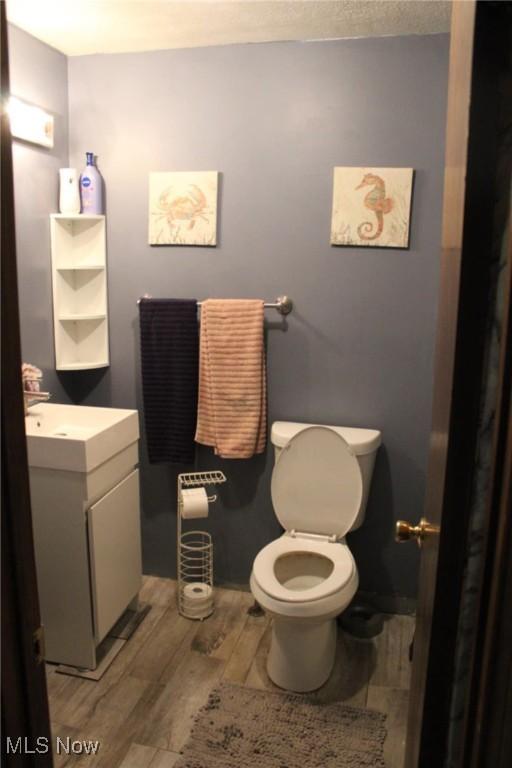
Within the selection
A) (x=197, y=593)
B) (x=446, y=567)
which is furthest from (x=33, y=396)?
(x=446, y=567)

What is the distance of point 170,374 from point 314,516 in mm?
870

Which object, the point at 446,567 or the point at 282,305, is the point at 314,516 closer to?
the point at 282,305

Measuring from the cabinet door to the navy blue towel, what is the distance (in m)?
0.24

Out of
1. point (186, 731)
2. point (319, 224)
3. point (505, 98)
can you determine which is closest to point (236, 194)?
point (319, 224)

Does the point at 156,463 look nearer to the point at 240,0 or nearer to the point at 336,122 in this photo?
the point at 336,122

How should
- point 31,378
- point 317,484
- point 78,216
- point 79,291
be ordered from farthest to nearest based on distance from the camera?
point 79,291 → point 78,216 → point 317,484 → point 31,378

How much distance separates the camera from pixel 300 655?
2.07 m

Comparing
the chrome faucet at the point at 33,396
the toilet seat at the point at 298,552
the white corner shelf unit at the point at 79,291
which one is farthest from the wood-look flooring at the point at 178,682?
the white corner shelf unit at the point at 79,291

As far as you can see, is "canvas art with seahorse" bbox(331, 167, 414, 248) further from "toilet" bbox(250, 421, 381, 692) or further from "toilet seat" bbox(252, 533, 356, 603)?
"toilet seat" bbox(252, 533, 356, 603)

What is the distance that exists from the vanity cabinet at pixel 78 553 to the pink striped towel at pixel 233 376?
1.51 feet

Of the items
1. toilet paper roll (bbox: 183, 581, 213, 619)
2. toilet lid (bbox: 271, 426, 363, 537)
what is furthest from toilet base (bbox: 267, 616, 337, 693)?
toilet paper roll (bbox: 183, 581, 213, 619)

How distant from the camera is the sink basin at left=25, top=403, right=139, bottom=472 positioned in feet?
6.57

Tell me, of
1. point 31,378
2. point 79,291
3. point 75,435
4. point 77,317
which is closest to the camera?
point 75,435

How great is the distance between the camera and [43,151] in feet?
7.82
